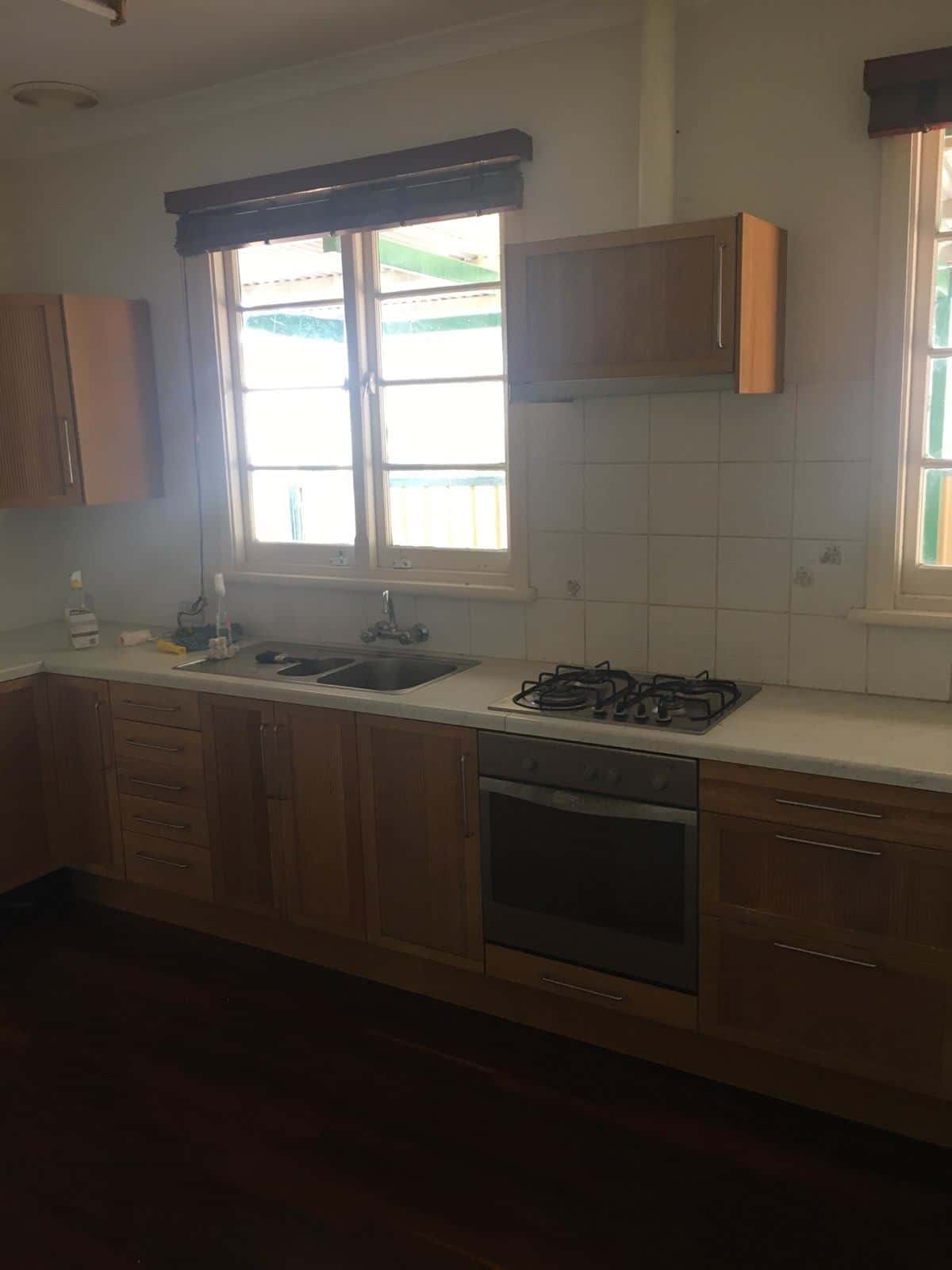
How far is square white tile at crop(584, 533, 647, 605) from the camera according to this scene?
3057 mm

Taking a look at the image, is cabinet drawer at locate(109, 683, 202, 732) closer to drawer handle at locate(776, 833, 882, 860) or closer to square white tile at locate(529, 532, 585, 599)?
square white tile at locate(529, 532, 585, 599)

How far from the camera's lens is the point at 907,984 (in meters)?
2.26

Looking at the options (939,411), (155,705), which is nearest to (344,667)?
(155,705)

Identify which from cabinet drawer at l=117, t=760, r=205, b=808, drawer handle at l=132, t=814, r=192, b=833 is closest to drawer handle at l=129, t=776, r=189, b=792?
cabinet drawer at l=117, t=760, r=205, b=808

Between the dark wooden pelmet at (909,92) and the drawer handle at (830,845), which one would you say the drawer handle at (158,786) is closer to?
the drawer handle at (830,845)

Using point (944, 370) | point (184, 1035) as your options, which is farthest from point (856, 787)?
point (184, 1035)

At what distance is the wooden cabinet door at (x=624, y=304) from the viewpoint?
2463 mm

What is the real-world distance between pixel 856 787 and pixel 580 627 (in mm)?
1118

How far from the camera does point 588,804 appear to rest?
260 cm

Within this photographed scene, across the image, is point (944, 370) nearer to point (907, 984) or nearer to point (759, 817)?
point (759, 817)

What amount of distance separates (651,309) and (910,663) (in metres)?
1.12

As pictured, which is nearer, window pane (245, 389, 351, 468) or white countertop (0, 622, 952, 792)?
white countertop (0, 622, 952, 792)

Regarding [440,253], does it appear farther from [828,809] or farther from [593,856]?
[828,809]

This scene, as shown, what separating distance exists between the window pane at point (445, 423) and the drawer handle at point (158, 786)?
1276 millimetres
